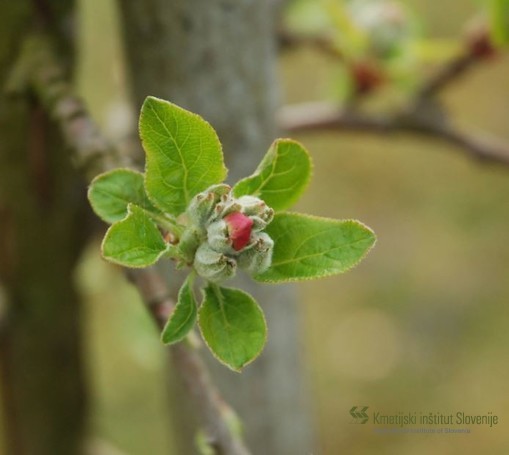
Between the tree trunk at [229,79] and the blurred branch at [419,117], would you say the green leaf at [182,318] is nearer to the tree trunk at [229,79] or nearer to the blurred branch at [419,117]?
the tree trunk at [229,79]

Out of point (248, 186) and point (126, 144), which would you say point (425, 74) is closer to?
point (126, 144)

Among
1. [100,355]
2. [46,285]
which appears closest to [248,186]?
[46,285]

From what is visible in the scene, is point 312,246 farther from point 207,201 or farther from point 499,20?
point 499,20

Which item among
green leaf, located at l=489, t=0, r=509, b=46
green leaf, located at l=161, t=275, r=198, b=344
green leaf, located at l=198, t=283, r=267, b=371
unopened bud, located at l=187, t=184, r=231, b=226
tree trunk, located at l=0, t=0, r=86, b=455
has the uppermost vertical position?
unopened bud, located at l=187, t=184, r=231, b=226

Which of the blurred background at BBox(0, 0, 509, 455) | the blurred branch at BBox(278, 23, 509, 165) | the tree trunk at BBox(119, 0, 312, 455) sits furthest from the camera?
the blurred background at BBox(0, 0, 509, 455)

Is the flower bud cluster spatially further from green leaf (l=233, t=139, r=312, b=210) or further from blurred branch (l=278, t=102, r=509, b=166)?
blurred branch (l=278, t=102, r=509, b=166)

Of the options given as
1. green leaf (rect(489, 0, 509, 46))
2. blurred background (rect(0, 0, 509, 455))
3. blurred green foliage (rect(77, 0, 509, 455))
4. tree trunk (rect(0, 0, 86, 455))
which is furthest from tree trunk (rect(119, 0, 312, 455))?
blurred green foliage (rect(77, 0, 509, 455))

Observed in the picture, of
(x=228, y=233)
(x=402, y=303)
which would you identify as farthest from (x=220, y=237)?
(x=402, y=303)

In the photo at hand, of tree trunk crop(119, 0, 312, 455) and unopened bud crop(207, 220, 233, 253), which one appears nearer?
unopened bud crop(207, 220, 233, 253)
